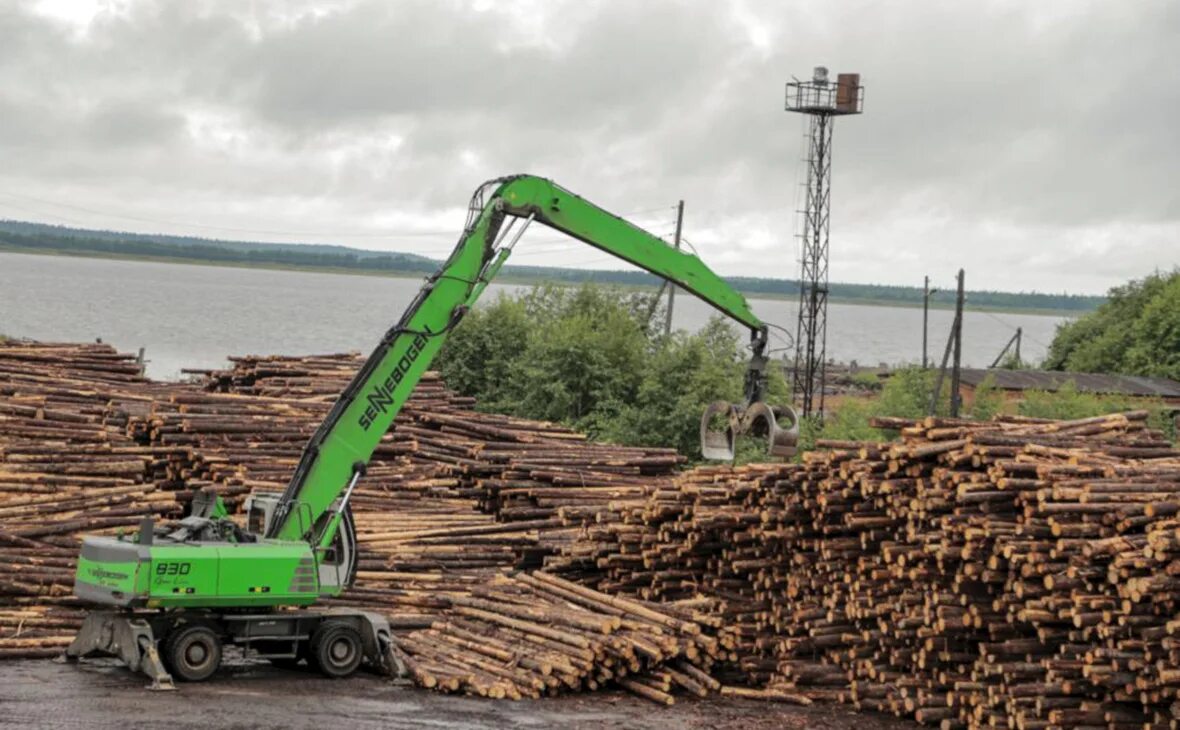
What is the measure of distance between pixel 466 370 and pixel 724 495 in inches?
1204

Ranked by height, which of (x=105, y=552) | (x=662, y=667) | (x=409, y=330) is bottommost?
(x=662, y=667)

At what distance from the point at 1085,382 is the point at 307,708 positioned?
53632 millimetres

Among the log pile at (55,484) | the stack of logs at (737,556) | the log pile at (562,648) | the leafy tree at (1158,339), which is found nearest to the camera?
the stack of logs at (737,556)

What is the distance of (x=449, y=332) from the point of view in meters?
21.1

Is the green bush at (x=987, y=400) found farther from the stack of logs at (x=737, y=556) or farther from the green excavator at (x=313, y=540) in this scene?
the green excavator at (x=313, y=540)

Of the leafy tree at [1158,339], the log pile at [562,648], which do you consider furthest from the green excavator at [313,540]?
the leafy tree at [1158,339]

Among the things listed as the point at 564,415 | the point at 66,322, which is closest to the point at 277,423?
the point at 564,415

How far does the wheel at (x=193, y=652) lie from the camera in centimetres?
1867

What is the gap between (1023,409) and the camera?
53.4m

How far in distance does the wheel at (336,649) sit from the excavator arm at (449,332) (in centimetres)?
109

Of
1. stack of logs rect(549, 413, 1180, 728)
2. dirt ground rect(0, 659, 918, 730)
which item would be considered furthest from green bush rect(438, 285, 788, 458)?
dirt ground rect(0, 659, 918, 730)

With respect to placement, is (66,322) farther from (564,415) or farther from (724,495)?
(724,495)

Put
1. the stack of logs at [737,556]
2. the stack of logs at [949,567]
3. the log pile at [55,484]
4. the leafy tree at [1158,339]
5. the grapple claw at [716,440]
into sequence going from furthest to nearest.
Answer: the leafy tree at [1158,339] < the grapple claw at [716,440] < the log pile at [55,484] < the stack of logs at [737,556] < the stack of logs at [949,567]

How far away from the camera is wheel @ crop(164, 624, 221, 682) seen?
1867 centimetres
